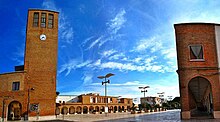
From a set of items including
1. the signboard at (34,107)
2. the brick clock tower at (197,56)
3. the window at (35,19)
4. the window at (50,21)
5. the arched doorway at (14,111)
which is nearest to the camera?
the brick clock tower at (197,56)

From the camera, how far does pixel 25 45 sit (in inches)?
1374

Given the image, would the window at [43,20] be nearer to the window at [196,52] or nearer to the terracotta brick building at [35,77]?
the terracotta brick building at [35,77]

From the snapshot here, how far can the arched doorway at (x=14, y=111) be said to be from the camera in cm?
3363

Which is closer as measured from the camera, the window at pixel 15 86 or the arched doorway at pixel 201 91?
the arched doorway at pixel 201 91

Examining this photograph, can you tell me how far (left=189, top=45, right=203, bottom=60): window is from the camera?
69.1 feet

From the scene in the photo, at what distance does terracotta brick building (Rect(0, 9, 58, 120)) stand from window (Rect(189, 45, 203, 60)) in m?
21.6

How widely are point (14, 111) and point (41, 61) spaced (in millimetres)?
10535

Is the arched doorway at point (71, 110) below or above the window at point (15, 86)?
below

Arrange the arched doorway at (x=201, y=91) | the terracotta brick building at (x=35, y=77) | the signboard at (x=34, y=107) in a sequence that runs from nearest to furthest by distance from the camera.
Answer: the arched doorway at (x=201, y=91), the terracotta brick building at (x=35, y=77), the signboard at (x=34, y=107)

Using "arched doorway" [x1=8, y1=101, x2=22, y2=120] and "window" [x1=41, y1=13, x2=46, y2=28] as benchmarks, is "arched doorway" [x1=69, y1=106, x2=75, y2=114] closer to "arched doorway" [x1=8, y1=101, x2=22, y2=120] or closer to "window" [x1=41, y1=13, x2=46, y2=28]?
"arched doorway" [x1=8, y1=101, x2=22, y2=120]

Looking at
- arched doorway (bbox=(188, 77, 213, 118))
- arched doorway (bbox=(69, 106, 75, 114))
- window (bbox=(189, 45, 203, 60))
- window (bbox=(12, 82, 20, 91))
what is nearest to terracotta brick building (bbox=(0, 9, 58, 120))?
window (bbox=(12, 82, 20, 91))

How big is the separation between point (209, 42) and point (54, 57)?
23284 millimetres

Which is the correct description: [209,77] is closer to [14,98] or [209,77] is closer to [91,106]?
[14,98]

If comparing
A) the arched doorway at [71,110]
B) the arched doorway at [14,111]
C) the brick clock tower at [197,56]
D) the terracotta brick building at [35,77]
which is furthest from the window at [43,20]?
the arched doorway at [71,110]
